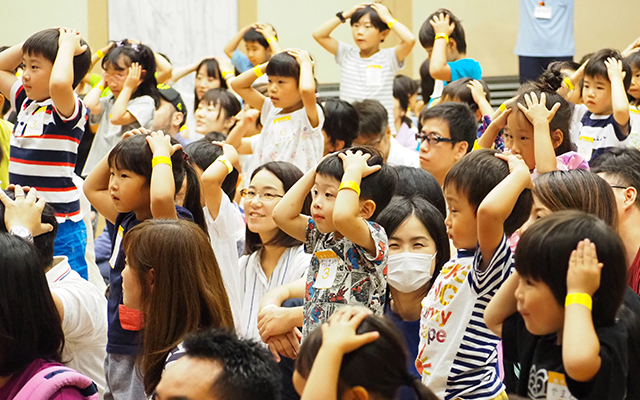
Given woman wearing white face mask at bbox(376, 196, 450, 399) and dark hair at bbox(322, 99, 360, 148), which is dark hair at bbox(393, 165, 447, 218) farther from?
dark hair at bbox(322, 99, 360, 148)

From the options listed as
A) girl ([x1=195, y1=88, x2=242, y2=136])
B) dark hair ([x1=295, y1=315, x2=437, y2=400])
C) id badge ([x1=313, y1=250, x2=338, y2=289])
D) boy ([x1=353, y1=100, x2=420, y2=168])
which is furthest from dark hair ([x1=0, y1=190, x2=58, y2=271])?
girl ([x1=195, y1=88, x2=242, y2=136])

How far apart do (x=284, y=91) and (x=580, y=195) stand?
94.5 inches

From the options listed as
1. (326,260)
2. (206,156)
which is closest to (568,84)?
(206,156)

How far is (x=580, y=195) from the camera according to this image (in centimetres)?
221

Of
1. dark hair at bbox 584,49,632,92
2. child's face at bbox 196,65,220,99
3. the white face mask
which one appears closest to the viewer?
the white face mask

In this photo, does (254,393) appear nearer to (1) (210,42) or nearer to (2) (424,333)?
(2) (424,333)

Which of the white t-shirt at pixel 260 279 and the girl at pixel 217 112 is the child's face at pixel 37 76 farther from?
the girl at pixel 217 112

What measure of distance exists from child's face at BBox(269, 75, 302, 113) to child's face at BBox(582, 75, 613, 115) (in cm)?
164

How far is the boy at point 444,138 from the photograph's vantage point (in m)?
3.73

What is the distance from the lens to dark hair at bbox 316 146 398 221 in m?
2.38

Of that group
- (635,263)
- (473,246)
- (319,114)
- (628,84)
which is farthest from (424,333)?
(628,84)

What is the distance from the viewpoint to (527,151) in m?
2.98

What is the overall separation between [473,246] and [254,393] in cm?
92

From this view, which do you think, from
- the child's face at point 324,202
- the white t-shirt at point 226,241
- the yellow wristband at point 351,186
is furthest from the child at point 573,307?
the white t-shirt at point 226,241
